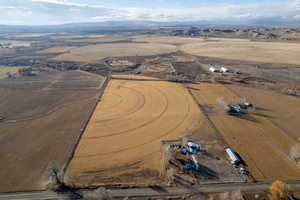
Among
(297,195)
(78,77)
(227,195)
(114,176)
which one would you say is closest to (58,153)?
(114,176)

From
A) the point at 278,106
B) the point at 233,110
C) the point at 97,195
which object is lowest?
the point at 97,195

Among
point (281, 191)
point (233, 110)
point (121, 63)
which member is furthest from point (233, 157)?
point (121, 63)

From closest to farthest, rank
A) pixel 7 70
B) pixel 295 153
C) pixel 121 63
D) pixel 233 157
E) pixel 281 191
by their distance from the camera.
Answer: pixel 281 191
pixel 233 157
pixel 295 153
pixel 7 70
pixel 121 63

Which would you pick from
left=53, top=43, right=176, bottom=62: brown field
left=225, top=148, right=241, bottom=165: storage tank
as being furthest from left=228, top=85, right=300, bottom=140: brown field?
left=53, top=43, right=176, bottom=62: brown field

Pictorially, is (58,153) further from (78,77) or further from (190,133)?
(78,77)

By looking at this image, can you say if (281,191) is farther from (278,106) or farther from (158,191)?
(278,106)

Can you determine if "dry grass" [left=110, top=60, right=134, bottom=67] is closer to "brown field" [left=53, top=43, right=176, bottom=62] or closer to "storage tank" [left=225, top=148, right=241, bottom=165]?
"brown field" [left=53, top=43, right=176, bottom=62]

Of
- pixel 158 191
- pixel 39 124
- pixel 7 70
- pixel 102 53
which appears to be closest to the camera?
pixel 158 191
